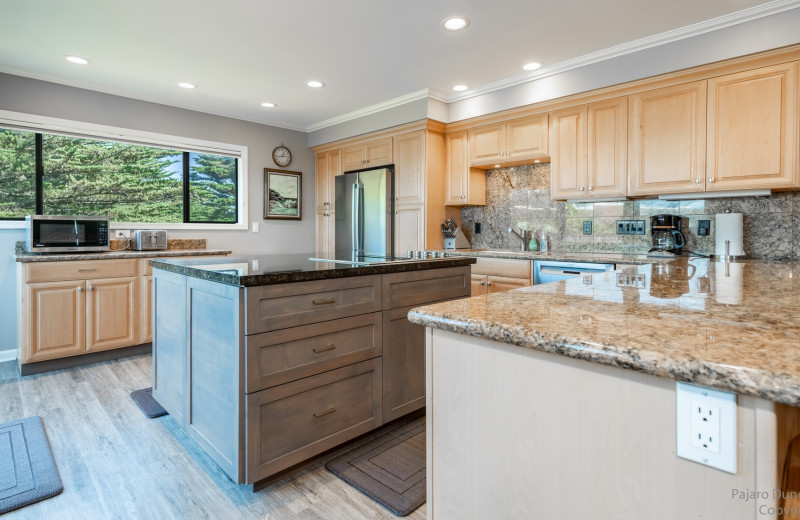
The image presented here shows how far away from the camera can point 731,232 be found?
2896mm

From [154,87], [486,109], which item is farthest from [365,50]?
[154,87]

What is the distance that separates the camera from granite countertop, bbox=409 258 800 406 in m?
0.55

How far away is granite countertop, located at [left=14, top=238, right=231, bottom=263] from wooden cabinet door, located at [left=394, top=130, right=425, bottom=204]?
6.14 ft

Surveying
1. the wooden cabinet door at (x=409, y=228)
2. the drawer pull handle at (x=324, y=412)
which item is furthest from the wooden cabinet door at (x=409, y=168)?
the drawer pull handle at (x=324, y=412)

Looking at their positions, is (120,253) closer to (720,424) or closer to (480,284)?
(480,284)

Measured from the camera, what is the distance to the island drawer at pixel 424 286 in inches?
86.4

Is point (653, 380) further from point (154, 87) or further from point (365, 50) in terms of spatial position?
point (154, 87)

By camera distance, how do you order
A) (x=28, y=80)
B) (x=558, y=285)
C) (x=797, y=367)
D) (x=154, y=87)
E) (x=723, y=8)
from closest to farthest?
(x=797, y=367), (x=558, y=285), (x=723, y=8), (x=28, y=80), (x=154, y=87)

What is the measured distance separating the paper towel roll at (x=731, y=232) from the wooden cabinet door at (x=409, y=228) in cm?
236

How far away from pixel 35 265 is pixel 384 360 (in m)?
2.83

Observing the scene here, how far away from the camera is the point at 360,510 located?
1647mm

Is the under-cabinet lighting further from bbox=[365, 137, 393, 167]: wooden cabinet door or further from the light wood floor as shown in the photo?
the light wood floor

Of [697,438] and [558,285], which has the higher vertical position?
[558,285]

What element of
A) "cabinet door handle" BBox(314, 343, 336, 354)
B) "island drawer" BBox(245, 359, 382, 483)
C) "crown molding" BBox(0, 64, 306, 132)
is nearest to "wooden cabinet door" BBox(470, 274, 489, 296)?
"island drawer" BBox(245, 359, 382, 483)
